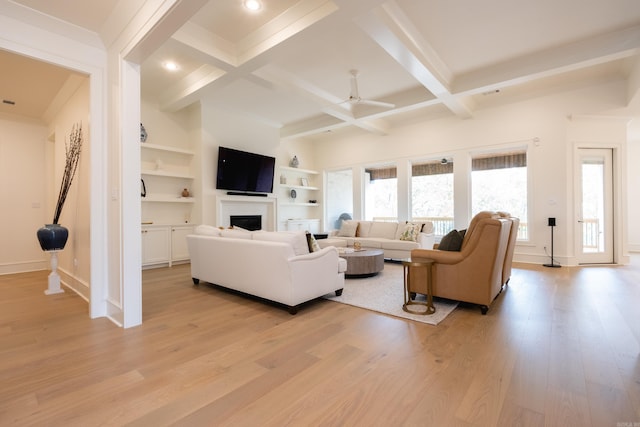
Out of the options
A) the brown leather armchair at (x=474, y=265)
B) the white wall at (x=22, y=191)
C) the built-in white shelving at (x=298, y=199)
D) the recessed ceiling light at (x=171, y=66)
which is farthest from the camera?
the built-in white shelving at (x=298, y=199)

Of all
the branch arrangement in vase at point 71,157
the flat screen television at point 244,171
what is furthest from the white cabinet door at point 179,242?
the branch arrangement in vase at point 71,157

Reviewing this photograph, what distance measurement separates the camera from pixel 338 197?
30.9ft

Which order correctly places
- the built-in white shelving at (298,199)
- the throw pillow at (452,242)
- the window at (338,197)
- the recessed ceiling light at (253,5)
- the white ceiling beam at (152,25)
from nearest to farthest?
1. the white ceiling beam at (152,25)
2. the recessed ceiling light at (253,5)
3. the throw pillow at (452,242)
4. the built-in white shelving at (298,199)
5. the window at (338,197)

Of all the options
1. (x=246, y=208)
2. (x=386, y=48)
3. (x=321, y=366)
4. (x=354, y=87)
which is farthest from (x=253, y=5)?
(x=246, y=208)

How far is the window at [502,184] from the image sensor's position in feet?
20.0

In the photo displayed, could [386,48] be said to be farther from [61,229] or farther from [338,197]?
[338,197]

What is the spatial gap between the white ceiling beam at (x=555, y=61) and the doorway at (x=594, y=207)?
7.53 ft

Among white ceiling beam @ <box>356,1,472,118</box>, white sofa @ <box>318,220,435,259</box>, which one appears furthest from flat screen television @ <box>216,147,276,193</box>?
white ceiling beam @ <box>356,1,472,118</box>

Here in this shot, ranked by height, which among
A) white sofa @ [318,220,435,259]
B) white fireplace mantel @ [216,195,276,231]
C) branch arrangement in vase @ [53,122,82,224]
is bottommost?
white sofa @ [318,220,435,259]

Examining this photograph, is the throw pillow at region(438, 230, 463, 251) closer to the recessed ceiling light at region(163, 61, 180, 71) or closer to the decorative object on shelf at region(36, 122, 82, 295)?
the decorative object on shelf at region(36, 122, 82, 295)

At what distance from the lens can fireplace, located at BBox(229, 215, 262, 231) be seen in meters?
6.66

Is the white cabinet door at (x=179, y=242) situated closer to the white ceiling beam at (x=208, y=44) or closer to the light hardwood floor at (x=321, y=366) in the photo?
the light hardwood floor at (x=321, y=366)

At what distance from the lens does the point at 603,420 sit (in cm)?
148

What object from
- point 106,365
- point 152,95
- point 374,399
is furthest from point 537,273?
point 152,95
